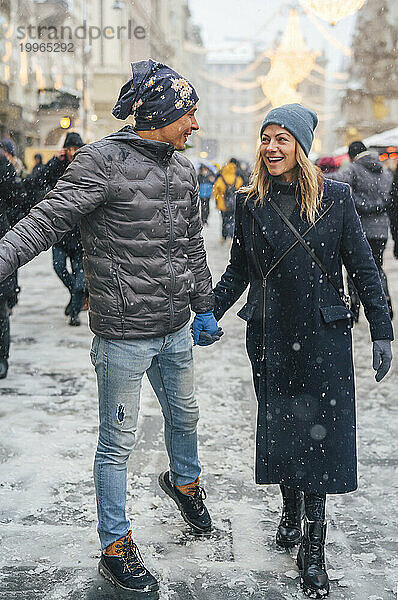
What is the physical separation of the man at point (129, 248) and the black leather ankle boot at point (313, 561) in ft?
2.01

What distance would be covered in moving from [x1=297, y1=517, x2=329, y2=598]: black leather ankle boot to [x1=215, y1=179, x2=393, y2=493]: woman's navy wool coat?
6.1 inches

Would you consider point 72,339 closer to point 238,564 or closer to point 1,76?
point 238,564

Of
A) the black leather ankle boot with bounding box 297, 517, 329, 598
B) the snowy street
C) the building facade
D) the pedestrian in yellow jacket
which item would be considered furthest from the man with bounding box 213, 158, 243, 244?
the building facade

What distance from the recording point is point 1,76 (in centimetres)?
2616

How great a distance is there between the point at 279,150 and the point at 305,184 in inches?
6.8

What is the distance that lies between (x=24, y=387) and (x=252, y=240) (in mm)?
3278

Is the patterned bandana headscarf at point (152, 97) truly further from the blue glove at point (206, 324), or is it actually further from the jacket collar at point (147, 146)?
the blue glove at point (206, 324)

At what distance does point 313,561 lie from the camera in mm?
3191

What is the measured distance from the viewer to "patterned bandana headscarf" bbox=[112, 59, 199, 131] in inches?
121

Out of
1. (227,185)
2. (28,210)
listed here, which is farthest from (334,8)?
(28,210)

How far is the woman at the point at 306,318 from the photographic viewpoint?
3217mm

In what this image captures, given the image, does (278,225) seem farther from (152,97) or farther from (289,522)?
(289,522)

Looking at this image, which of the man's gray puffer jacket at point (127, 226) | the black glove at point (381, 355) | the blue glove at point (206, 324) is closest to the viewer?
the man's gray puffer jacket at point (127, 226)

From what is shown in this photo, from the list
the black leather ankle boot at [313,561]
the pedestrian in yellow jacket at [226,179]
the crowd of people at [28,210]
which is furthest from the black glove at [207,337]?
the pedestrian in yellow jacket at [226,179]
